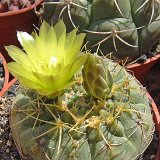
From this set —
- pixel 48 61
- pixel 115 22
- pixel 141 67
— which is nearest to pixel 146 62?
pixel 141 67

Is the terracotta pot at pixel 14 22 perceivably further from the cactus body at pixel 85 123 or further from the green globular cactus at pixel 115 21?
the cactus body at pixel 85 123

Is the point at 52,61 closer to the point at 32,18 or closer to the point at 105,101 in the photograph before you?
the point at 105,101

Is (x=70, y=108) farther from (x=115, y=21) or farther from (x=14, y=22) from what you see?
(x=14, y=22)

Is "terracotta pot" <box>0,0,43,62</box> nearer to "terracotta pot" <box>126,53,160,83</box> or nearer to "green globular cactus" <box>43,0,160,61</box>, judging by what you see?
"green globular cactus" <box>43,0,160,61</box>

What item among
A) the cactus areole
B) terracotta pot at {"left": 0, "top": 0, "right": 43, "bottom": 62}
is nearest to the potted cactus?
terracotta pot at {"left": 0, "top": 0, "right": 43, "bottom": 62}

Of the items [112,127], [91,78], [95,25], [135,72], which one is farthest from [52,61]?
[135,72]

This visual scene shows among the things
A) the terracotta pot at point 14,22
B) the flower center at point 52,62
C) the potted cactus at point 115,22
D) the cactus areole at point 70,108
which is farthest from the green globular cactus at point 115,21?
the flower center at point 52,62

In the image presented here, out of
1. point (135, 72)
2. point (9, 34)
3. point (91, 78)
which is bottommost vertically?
point (135, 72)

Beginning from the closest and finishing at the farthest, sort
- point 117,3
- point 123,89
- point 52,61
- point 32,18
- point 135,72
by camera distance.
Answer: point 52,61 → point 123,89 → point 117,3 → point 135,72 → point 32,18
